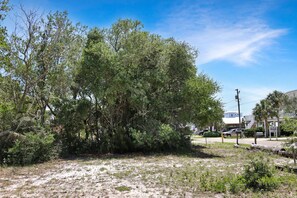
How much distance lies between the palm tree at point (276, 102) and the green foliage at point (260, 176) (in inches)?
1336

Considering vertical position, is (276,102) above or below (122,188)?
above

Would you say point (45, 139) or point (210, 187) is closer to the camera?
point (210, 187)

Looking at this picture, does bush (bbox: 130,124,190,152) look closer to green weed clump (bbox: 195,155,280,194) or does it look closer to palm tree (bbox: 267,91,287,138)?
green weed clump (bbox: 195,155,280,194)

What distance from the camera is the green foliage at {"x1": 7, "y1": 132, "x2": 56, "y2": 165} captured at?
11.8 m

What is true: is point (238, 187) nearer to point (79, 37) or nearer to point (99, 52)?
point (99, 52)

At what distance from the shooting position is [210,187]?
21.6 feet

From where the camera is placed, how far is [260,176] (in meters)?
6.50

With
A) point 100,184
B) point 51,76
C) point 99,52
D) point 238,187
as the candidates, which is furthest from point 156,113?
point 238,187

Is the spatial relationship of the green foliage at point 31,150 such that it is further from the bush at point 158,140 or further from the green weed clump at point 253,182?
the green weed clump at point 253,182

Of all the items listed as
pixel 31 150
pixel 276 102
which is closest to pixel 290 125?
pixel 31 150

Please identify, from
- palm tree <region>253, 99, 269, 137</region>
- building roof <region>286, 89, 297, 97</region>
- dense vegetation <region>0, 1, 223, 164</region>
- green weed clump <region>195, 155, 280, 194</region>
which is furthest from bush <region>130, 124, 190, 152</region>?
building roof <region>286, 89, 297, 97</region>

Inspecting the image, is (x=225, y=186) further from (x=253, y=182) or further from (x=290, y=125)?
(x=290, y=125)

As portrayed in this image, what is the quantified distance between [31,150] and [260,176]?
940cm

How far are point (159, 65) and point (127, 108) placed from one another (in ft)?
10.5
